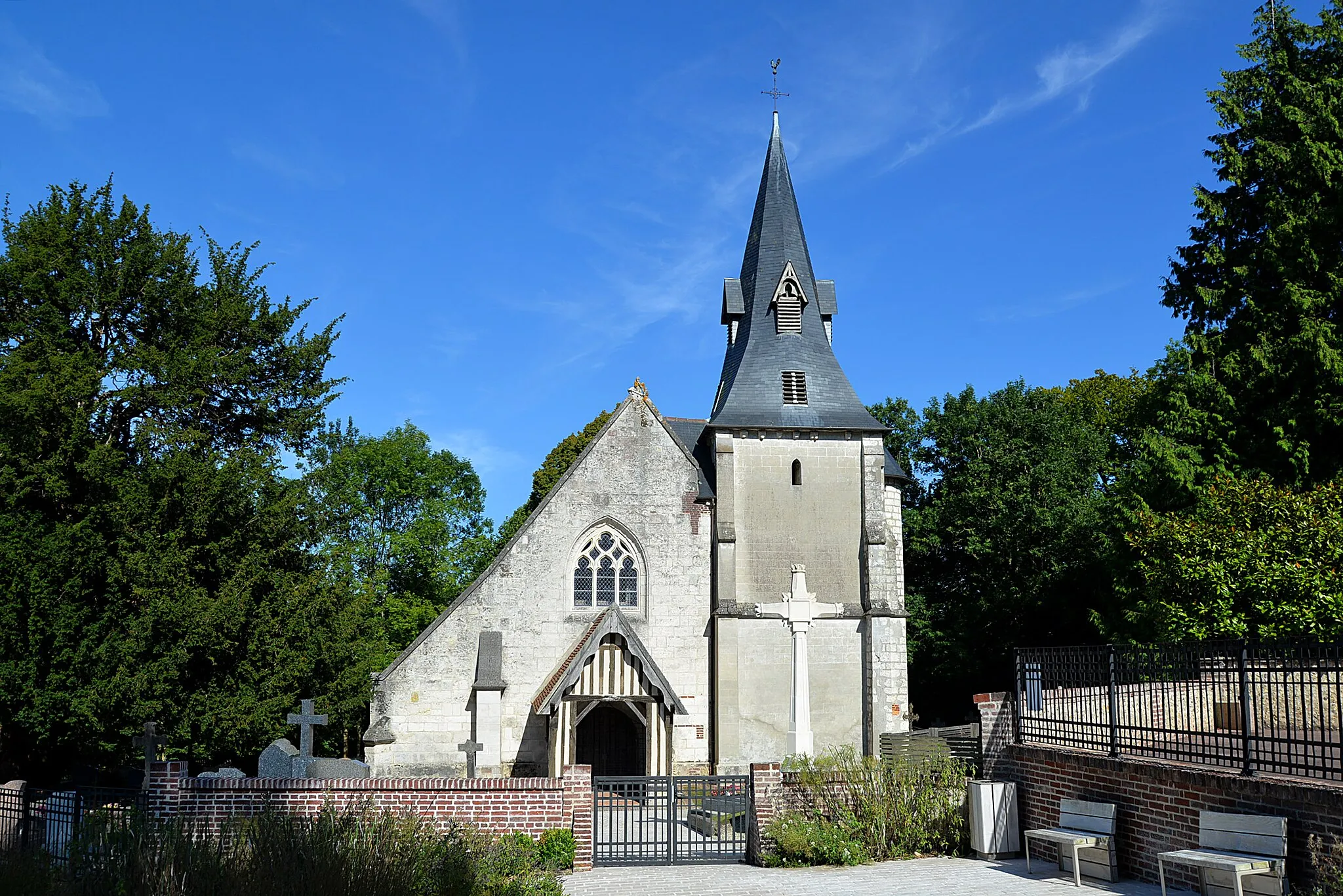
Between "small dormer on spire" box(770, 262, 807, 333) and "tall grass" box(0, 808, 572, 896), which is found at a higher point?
"small dormer on spire" box(770, 262, 807, 333)

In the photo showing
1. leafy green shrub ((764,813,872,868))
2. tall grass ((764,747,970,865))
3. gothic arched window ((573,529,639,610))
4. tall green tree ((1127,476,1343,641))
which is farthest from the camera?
gothic arched window ((573,529,639,610))

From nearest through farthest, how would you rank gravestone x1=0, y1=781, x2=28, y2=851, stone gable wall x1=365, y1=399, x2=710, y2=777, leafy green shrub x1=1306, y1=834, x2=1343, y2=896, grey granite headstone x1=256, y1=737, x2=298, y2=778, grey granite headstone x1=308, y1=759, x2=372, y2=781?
leafy green shrub x1=1306, y1=834, x2=1343, y2=896
gravestone x1=0, y1=781, x2=28, y2=851
grey granite headstone x1=256, y1=737, x2=298, y2=778
grey granite headstone x1=308, y1=759, x2=372, y2=781
stone gable wall x1=365, y1=399, x2=710, y2=777

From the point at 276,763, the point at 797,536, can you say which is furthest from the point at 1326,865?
the point at 797,536

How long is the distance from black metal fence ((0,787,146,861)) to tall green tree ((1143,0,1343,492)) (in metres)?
19.0

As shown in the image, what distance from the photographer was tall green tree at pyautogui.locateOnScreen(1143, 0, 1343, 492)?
2086 cm

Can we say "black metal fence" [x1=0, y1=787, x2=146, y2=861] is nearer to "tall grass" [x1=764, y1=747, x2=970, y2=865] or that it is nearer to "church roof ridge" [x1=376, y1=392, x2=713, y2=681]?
"tall grass" [x1=764, y1=747, x2=970, y2=865]

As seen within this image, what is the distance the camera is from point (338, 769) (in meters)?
16.3

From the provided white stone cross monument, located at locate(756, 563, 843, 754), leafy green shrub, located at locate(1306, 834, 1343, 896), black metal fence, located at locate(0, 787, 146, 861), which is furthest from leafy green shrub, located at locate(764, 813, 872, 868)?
black metal fence, located at locate(0, 787, 146, 861)

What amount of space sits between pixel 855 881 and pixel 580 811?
341 centimetres

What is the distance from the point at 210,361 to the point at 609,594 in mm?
9758

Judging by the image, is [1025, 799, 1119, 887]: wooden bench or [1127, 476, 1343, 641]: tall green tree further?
[1127, 476, 1343, 641]: tall green tree

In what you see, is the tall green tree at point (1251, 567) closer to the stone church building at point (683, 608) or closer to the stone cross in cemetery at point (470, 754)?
the stone church building at point (683, 608)

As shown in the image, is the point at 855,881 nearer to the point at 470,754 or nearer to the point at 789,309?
the point at 470,754

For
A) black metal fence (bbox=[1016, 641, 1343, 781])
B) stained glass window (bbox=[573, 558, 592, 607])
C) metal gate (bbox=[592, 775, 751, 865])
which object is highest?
stained glass window (bbox=[573, 558, 592, 607])
